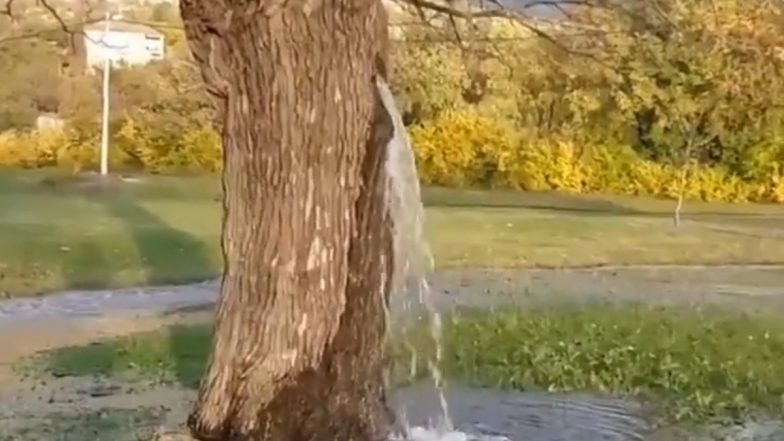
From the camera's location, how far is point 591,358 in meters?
9.41

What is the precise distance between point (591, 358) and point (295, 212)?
13.8 ft

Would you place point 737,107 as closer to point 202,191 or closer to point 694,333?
point 202,191

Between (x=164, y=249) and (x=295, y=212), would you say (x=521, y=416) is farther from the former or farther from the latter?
(x=164, y=249)

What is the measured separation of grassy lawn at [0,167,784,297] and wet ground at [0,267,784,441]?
1.32 m

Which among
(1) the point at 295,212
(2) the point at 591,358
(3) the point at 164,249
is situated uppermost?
(1) the point at 295,212

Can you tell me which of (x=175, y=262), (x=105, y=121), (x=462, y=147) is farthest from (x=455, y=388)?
(x=105, y=121)

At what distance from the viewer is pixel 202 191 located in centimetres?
3216

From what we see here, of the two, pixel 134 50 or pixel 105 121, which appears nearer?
pixel 105 121

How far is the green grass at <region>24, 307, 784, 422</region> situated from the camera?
8422mm

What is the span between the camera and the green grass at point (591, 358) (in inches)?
332

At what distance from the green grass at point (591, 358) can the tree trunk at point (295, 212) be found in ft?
8.55

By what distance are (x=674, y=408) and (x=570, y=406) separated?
0.57 metres

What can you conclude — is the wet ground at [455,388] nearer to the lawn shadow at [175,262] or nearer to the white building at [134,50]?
the lawn shadow at [175,262]

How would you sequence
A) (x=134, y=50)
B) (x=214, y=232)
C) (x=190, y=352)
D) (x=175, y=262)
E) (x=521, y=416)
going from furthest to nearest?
(x=134, y=50), (x=214, y=232), (x=175, y=262), (x=190, y=352), (x=521, y=416)
